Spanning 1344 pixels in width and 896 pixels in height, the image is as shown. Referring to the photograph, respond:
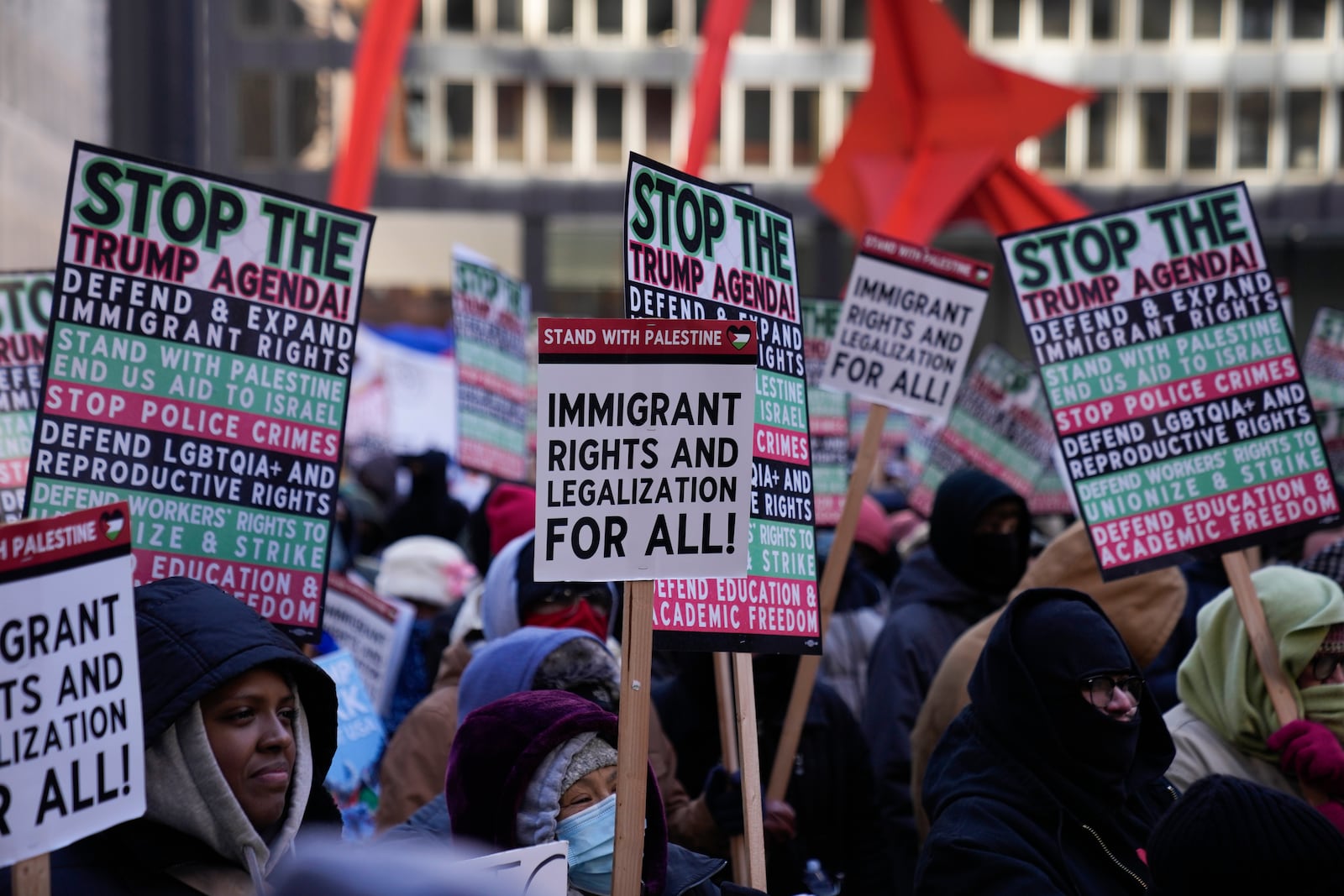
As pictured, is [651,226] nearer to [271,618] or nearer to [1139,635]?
[271,618]

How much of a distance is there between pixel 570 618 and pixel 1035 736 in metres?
1.68

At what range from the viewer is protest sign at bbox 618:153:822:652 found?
12.6ft

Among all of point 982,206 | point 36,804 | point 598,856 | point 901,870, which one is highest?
point 982,206

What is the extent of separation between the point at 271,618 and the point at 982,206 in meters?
15.5

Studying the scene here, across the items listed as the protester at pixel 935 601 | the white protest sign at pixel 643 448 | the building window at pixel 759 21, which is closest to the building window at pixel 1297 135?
the building window at pixel 759 21

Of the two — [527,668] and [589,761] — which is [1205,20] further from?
[589,761]

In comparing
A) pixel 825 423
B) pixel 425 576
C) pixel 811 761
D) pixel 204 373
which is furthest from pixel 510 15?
pixel 204 373

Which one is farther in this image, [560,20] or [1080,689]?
[560,20]

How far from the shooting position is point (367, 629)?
247 inches

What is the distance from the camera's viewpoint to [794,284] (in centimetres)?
430

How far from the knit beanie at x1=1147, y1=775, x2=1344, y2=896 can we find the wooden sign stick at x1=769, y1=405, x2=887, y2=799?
185 centimetres

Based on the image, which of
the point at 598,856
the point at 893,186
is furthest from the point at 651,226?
the point at 893,186

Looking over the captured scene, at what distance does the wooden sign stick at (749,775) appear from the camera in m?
3.80

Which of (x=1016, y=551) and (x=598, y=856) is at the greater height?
(x=1016, y=551)
